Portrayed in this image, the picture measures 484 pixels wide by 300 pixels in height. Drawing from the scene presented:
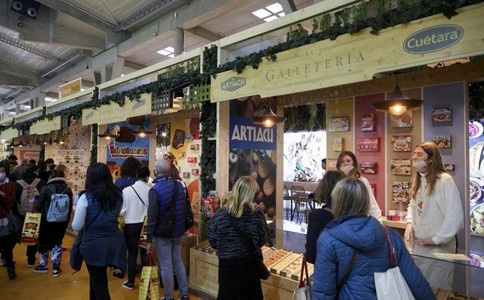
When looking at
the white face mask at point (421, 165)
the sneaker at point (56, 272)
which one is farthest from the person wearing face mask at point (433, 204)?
the sneaker at point (56, 272)

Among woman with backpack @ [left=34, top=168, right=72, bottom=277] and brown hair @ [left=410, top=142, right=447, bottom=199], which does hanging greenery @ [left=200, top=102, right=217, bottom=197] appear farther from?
brown hair @ [left=410, top=142, right=447, bottom=199]

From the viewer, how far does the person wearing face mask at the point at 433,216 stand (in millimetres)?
2494

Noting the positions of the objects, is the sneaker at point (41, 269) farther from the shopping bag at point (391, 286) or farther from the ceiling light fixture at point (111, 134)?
the shopping bag at point (391, 286)

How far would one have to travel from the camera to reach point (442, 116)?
4648 millimetres

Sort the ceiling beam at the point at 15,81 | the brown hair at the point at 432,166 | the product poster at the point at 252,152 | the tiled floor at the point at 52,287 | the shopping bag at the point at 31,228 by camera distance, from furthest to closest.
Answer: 1. the ceiling beam at the point at 15,81
2. the product poster at the point at 252,152
3. the shopping bag at the point at 31,228
4. the tiled floor at the point at 52,287
5. the brown hair at the point at 432,166

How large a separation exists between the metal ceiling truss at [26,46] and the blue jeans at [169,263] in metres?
11.3

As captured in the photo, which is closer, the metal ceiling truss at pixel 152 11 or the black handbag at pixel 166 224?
the black handbag at pixel 166 224

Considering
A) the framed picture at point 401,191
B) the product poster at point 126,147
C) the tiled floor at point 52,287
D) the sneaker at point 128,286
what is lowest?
the tiled floor at point 52,287

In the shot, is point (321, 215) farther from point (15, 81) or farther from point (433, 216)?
point (15, 81)

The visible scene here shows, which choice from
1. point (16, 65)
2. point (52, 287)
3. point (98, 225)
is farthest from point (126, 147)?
point (16, 65)

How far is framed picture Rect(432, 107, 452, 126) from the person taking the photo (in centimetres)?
459

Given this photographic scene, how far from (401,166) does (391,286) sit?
385 cm

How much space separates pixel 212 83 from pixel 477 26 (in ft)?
9.75

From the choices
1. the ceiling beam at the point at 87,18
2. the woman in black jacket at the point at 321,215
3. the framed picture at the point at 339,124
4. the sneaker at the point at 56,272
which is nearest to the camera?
the woman in black jacket at the point at 321,215
